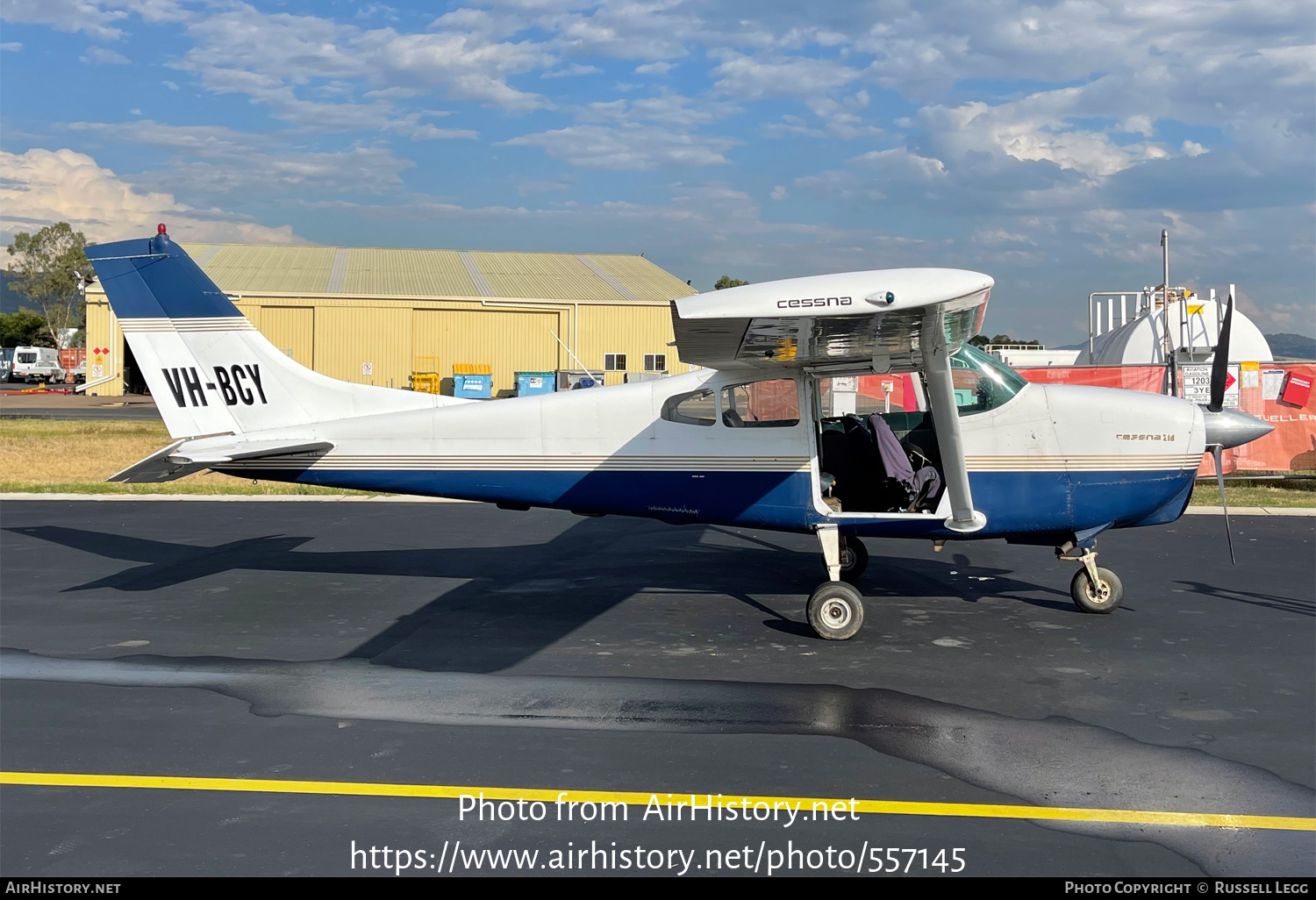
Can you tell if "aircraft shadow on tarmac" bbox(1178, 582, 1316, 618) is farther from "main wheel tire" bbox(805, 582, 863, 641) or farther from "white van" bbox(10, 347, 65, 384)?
"white van" bbox(10, 347, 65, 384)

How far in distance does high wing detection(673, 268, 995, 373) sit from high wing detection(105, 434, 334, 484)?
3.58 metres

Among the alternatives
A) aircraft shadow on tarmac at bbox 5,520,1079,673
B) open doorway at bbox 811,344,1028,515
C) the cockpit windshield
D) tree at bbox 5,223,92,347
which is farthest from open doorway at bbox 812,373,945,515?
tree at bbox 5,223,92,347

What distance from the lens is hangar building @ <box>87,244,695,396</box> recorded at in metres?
44.2

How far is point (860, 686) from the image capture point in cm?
610

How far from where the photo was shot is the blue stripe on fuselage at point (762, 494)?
773cm

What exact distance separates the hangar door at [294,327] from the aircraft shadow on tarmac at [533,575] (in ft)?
110

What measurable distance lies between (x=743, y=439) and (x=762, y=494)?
47 cm

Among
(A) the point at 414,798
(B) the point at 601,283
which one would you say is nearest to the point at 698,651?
(A) the point at 414,798

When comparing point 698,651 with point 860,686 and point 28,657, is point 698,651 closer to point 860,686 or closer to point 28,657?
point 860,686

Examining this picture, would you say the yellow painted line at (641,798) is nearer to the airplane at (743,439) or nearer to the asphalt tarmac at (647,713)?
the asphalt tarmac at (647,713)

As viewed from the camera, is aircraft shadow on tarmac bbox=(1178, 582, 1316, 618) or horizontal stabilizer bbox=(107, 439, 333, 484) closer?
horizontal stabilizer bbox=(107, 439, 333, 484)

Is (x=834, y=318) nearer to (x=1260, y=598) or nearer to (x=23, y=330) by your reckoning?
(x=1260, y=598)

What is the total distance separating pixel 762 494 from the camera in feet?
26.1

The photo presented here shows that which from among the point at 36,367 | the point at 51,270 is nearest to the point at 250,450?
the point at 36,367
